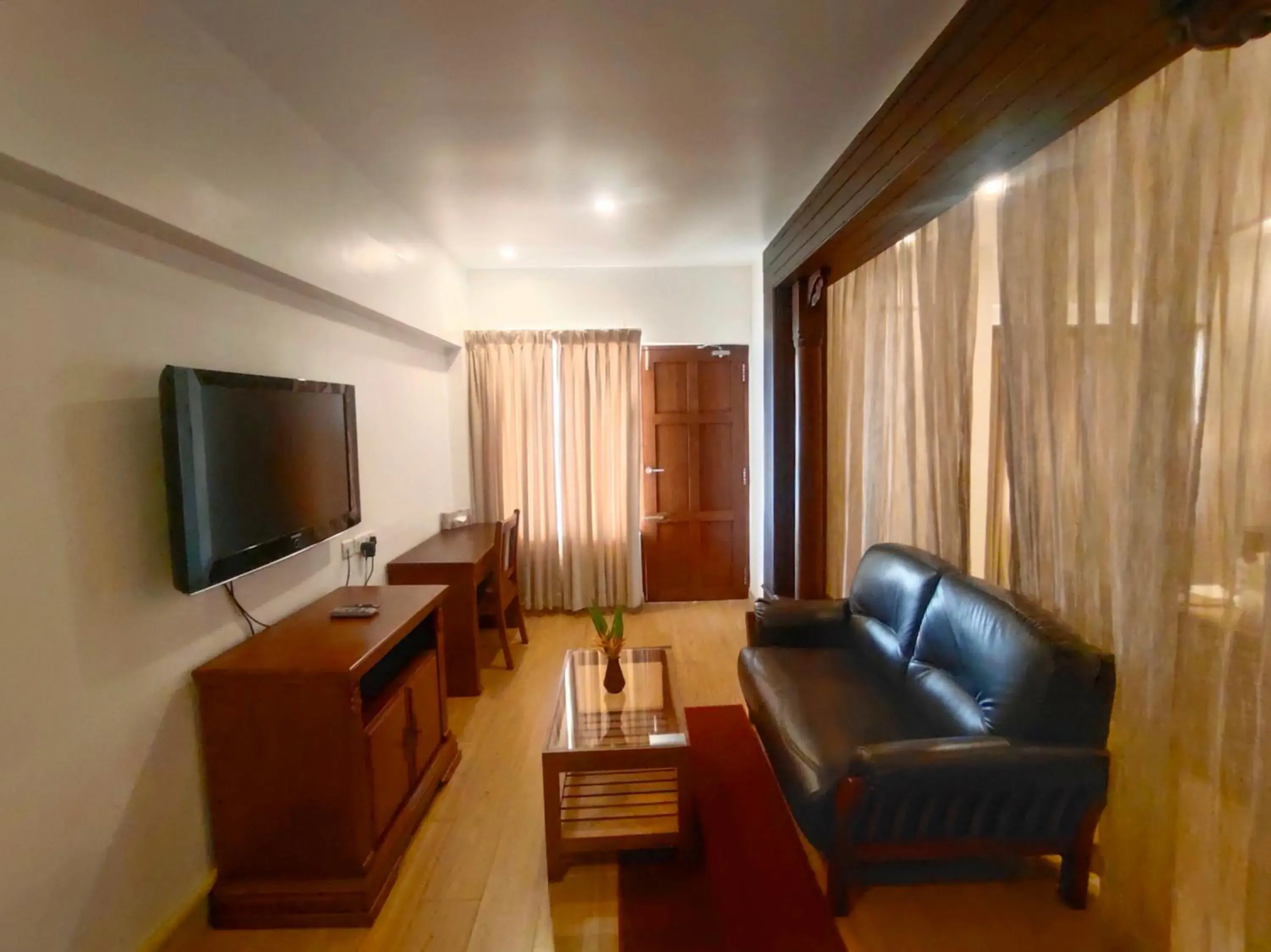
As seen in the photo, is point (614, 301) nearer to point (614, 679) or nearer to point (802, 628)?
point (802, 628)

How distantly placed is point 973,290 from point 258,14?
2540mm

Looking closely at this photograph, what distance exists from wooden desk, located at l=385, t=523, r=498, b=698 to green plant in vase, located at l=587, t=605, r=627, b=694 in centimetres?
102

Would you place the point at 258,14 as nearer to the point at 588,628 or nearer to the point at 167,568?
the point at 167,568

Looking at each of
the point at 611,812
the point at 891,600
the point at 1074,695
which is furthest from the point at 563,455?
the point at 1074,695

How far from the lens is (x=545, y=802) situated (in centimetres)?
206

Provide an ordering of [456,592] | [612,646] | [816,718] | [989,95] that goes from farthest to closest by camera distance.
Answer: [456,592] < [612,646] < [816,718] < [989,95]

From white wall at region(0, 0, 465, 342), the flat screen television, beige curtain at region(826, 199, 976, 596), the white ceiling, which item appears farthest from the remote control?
beige curtain at region(826, 199, 976, 596)

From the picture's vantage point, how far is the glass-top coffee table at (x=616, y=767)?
6.75ft

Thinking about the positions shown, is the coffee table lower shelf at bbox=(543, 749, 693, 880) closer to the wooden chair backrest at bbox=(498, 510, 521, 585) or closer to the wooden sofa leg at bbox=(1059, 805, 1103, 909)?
the wooden sofa leg at bbox=(1059, 805, 1103, 909)

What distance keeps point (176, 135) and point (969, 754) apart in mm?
2773

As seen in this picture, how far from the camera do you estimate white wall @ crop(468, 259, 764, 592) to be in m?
4.72

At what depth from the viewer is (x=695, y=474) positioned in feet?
15.9

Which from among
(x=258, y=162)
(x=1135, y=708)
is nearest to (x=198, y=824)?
(x=258, y=162)

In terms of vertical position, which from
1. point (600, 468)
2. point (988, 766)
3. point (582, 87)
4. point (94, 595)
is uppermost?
point (582, 87)
